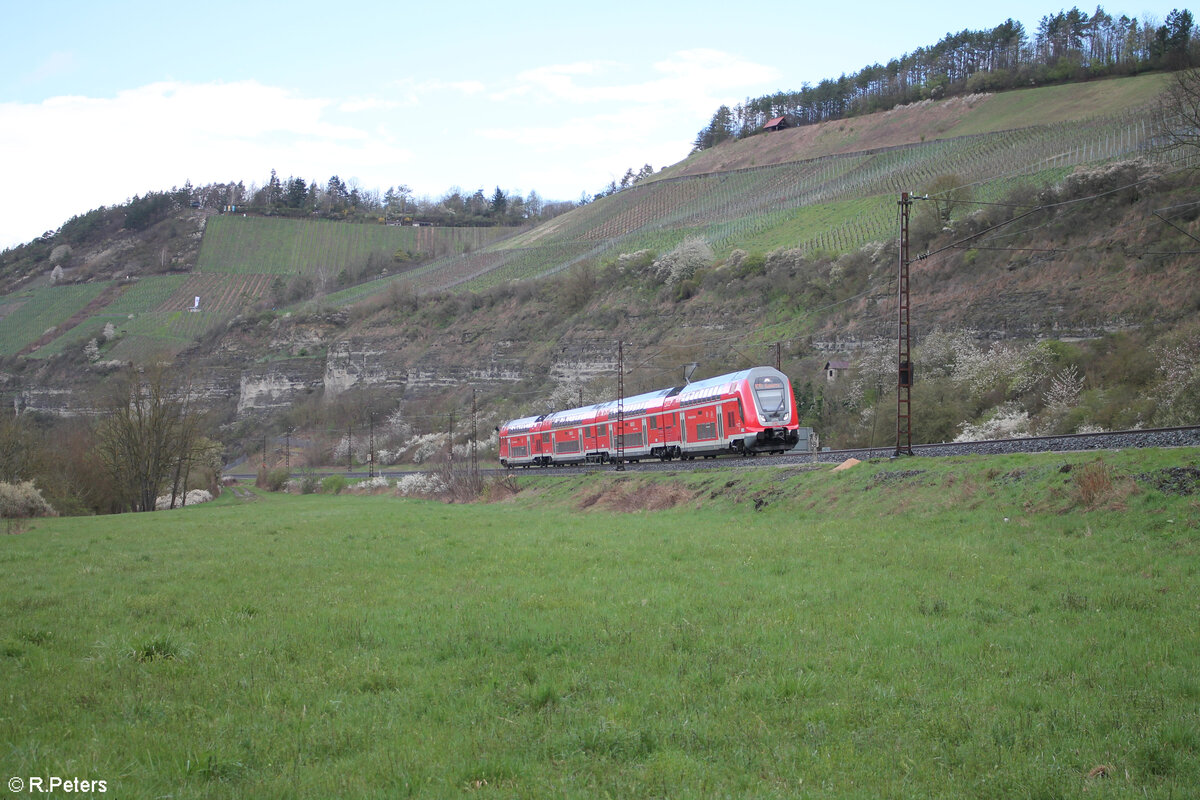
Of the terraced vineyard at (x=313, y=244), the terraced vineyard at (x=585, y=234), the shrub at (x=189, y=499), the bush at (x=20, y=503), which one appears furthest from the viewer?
the terraced vineyard at (x=313, y=244)

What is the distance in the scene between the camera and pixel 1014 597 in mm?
10555

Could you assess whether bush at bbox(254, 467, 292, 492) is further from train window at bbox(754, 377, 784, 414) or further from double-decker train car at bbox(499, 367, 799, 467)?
train window at bbox(754, 377, 784, 414)

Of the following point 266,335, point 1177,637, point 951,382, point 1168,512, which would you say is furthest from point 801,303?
point 266,335

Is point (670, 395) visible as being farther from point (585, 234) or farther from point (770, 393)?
point (585, 234)

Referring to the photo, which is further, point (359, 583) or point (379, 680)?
point (359, 583)

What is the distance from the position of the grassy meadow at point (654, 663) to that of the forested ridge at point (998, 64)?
91.6 m

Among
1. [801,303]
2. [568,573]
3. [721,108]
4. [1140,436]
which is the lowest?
[568,573]

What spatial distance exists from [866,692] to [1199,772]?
2.45 m

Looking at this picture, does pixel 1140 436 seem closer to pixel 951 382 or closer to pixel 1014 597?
pixel 1014 597

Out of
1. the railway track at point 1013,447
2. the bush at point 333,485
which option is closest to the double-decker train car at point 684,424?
the railway track at point 1013,447

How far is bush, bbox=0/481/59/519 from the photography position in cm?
3139

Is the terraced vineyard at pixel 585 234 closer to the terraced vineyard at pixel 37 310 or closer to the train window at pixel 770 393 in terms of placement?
the terraced vineyard at pixel 37 310

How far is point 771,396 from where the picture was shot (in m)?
34.4

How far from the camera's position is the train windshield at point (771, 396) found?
34.1 metres
